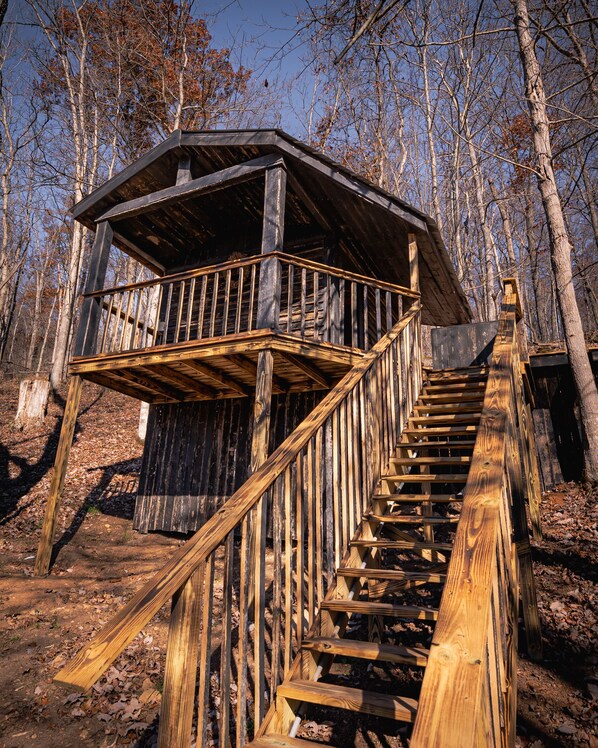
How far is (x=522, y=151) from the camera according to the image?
19.9 meters

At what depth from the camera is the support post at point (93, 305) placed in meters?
8.02

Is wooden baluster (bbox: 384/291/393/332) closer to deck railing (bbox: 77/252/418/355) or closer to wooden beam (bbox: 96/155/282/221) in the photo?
deck railing (bbox: 77/252/418/355)

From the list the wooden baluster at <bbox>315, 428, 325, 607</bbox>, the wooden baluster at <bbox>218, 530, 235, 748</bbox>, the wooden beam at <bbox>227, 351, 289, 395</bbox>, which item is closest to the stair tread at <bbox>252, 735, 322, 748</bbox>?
the wooden baluster at <bbox>218, 530, 235, 748</bbox>

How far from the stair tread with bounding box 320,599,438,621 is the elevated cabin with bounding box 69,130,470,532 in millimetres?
3095

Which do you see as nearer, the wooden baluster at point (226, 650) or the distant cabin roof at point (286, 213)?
the wooden baluster at point (226, 650)

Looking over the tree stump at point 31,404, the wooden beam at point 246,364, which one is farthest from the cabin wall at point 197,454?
the tree stump at point 31,404

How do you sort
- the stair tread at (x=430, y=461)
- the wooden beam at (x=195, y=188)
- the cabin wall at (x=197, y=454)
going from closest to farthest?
the stair tread at (x=430, y=461) → the wooden beam at (x=195, y=188) → the cabin wall at (x=197, y=454)

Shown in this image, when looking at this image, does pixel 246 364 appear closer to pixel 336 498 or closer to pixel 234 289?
pixel 234 289

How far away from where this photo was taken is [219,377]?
26.2 feet

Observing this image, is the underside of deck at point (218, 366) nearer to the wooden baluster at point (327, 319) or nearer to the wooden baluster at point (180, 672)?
the wooden baluster at point (327, 319)

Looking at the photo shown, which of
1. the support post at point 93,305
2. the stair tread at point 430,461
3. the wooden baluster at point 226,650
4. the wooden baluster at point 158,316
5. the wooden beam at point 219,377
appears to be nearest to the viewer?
the wooden baluster at point 226,650

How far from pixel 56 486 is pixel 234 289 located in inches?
212

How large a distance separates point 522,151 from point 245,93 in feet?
41.2

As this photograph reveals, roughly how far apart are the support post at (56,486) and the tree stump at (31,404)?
7729 millimetres
